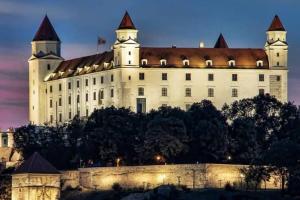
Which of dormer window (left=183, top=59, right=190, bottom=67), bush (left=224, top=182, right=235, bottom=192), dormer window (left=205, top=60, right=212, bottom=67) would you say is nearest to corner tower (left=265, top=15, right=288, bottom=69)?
dormer window (left=205, top=60, right=212, bottom=67)

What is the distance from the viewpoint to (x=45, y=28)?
18825cm

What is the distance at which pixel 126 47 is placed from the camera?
171500 millimetres

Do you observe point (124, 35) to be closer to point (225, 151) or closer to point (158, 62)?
point (158, 62)

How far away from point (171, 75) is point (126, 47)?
16.6 ft

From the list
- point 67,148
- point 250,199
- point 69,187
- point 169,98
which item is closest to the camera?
point 250,199

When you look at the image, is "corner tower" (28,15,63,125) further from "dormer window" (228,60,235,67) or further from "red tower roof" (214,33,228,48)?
"dormer window" (228,60,235,67)

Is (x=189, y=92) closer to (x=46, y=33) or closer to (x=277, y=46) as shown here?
(x=277, y=46)

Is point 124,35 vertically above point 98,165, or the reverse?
point 124,35

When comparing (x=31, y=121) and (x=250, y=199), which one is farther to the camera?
(x=31, y=121)

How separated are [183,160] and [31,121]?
38.6 m

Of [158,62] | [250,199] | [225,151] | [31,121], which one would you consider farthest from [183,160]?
[31,121]

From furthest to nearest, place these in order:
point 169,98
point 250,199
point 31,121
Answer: point 31,121, point 169,98, point 250,199

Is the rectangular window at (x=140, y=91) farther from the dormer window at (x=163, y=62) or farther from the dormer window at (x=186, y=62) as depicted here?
the dormer window at (x=186, y=62)

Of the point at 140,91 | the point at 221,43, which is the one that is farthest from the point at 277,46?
the point at 221,43
